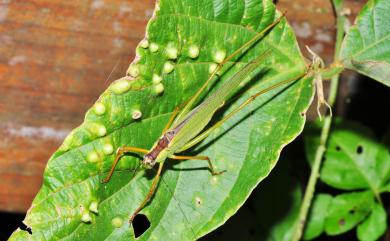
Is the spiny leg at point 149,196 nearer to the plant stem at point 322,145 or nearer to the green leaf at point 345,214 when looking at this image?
the plant stem at point 322,145

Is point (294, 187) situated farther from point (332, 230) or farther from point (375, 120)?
point (375, 120)

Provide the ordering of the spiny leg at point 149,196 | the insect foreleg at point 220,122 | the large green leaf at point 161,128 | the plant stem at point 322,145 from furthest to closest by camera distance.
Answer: the plant stem at point 322,145
the insect foreleg at point 220,122
the spiny leg at point 149,196
the large green leaf at point 161,128

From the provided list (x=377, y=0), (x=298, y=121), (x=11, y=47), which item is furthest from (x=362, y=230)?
(x=11, y=47)

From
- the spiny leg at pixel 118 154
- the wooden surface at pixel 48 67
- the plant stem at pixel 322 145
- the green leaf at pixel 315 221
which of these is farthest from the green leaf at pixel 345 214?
the spiny leg at pixel 118 154

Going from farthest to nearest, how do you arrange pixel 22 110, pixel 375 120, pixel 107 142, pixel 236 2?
pixel 375 120, pixel 22 110, pixel 236 2, pixel 107 142

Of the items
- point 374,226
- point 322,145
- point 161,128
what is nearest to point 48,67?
point 161,128

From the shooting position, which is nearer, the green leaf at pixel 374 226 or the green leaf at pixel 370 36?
the green leaf at pixel 370 36
